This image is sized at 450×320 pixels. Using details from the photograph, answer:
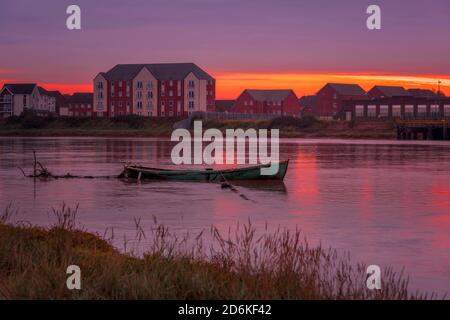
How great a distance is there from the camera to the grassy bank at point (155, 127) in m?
137

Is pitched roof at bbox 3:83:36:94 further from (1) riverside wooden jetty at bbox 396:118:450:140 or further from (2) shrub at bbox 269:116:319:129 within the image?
(1) riverside wooden jetty at bbox 396:118:450:140

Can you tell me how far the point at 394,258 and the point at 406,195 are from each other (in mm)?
16877

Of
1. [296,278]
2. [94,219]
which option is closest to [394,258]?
[296,278]

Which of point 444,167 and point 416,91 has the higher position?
point 416,91

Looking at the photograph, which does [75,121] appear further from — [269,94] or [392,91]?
[392,91]

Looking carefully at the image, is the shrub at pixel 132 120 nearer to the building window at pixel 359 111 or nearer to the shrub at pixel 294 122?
the shrub at pixel 294 122

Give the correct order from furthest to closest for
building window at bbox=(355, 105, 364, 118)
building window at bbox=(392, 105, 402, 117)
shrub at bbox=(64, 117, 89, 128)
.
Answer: shrub at bbox=(64, 117, 89, 128) < building window at bbox=(355, 105, 364, 118) < building window at bbox=(392, 105, 402, 117)

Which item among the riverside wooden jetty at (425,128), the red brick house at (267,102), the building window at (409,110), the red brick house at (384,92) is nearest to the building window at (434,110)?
the building window at (409,110)

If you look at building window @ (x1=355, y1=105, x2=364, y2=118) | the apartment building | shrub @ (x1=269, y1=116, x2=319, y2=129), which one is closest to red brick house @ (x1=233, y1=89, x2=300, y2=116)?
the apartment building

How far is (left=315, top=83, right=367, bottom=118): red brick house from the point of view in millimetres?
183750

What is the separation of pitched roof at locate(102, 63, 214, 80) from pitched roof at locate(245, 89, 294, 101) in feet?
105

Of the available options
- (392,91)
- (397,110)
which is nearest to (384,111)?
(397,110)

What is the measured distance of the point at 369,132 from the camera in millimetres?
135125
